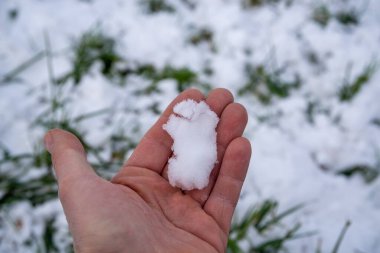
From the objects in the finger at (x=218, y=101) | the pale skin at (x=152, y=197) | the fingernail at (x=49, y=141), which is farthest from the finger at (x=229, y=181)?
the fingernail at (x=49, y=141)

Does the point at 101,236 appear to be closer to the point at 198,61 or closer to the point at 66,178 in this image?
the point at 66,178

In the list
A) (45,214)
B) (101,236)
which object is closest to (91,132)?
(45,214)

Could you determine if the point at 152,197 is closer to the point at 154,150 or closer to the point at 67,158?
the point at 154,150

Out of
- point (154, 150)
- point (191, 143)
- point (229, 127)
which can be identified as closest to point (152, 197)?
point (154, 150)

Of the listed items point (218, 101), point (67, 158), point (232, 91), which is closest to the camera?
point (67, 158)

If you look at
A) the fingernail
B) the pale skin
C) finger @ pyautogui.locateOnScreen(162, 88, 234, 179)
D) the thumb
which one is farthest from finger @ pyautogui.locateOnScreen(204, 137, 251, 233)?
the fingernail

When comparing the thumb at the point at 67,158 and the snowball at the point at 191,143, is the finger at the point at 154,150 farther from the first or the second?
the thumb at the point at 67,158
